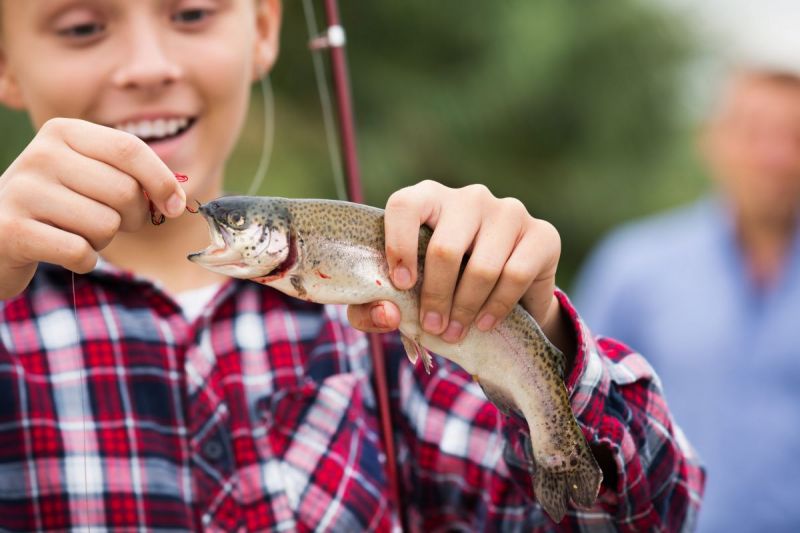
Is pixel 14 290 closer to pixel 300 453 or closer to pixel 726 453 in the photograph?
pixel 300 453

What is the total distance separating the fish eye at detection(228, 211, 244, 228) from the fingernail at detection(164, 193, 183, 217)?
7 centimetres

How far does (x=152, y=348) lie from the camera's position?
1.83 meters

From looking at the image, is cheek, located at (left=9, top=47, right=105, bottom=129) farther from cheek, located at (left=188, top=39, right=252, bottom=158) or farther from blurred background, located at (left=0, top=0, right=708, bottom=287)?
blurred background, located at (left=0, top=0, right=708, bottom=287)

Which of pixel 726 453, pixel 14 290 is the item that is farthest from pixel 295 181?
pixel 14 290

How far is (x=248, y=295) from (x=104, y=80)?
1.56 feet

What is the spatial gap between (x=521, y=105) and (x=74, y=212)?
7611 mm

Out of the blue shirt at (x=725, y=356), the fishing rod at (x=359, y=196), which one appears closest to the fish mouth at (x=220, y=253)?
the fishing rod at (x=359, y=196)

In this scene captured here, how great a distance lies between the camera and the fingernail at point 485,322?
1410 mm

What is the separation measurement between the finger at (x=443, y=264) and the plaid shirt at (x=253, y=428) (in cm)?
32

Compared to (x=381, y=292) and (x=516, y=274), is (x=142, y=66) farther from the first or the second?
(x=516, y=274)

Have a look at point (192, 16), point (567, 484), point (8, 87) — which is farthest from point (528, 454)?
point (8, 87)

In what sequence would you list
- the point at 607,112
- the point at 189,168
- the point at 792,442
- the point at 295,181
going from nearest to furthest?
the point at 189,168 < the point at 792,442 < the point at 295,181 < the point at 607,112

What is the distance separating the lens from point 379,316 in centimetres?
138

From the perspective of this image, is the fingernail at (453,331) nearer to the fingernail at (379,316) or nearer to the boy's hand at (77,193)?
the fingernail at (379,316)
